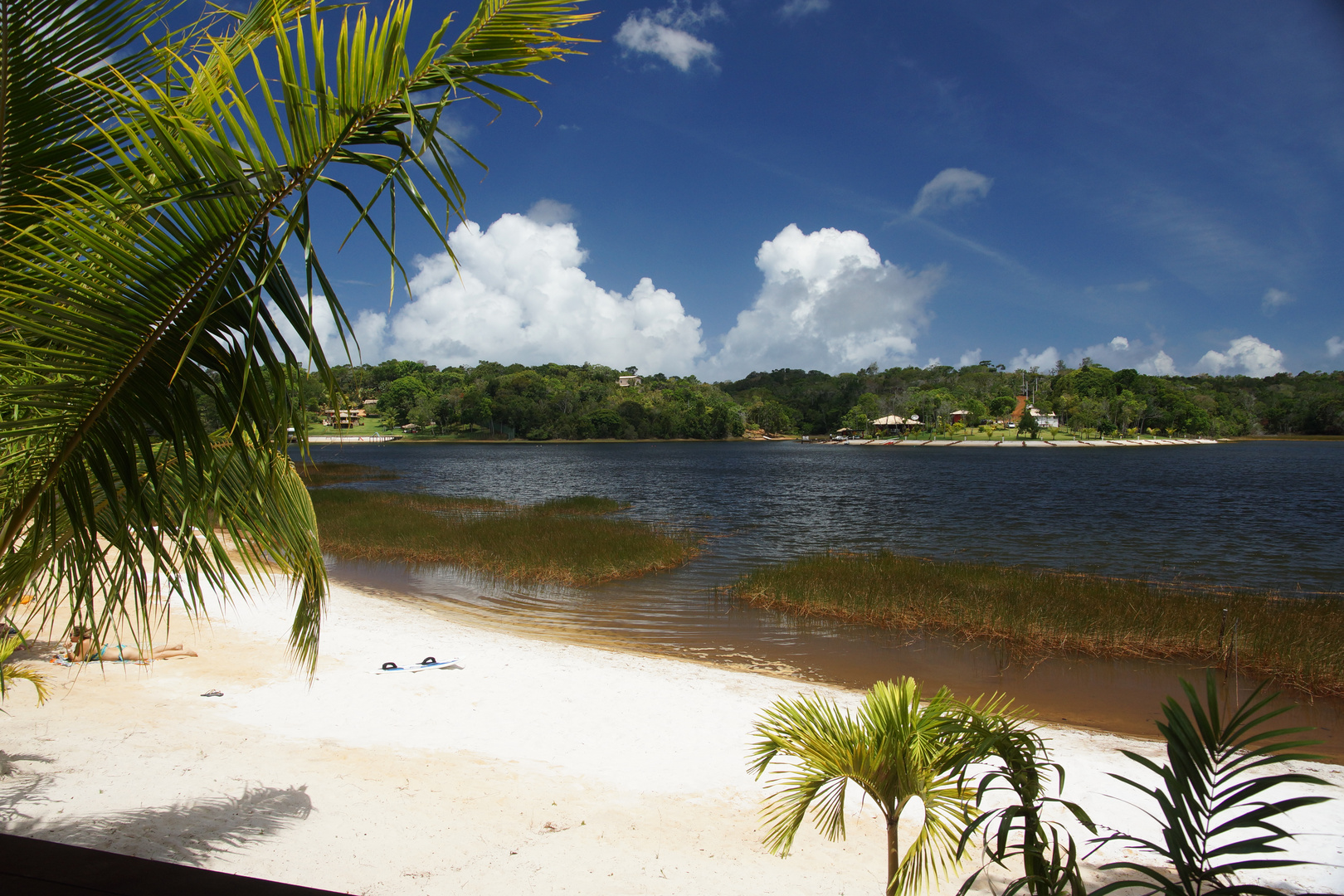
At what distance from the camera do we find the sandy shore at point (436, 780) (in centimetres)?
420

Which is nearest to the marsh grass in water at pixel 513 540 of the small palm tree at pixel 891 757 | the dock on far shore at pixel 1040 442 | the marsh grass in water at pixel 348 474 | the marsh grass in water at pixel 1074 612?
the marsh grass in water at pixel 1074 612

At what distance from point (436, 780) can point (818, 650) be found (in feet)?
23.5

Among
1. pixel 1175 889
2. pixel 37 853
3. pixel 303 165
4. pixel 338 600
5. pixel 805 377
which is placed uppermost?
pixel 805 377

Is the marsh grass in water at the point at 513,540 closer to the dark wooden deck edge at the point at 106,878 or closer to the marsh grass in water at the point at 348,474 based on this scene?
the dark wooden deck edge at the point at 106,878

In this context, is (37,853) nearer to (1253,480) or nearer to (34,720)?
(34,720)

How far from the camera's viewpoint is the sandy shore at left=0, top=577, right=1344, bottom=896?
4.20 meters

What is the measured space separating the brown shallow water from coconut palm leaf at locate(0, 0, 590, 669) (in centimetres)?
881

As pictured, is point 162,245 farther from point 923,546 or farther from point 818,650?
point 923,546

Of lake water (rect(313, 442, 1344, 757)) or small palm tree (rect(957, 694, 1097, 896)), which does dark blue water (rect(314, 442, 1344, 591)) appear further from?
small palm tree (rect(957, 694, 1097, 896))

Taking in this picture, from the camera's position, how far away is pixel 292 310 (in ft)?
7.36

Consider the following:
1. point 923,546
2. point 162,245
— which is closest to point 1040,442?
point 923,546

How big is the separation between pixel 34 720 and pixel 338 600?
7.37m

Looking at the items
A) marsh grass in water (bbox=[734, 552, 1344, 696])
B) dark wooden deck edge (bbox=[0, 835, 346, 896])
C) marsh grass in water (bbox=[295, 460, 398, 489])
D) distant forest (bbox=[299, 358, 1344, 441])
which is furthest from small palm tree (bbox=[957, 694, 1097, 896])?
distant forest (bbox=[299, 358, 1344, 441])

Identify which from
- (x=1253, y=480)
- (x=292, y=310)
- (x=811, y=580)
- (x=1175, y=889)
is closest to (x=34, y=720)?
(x=292, y=310)
